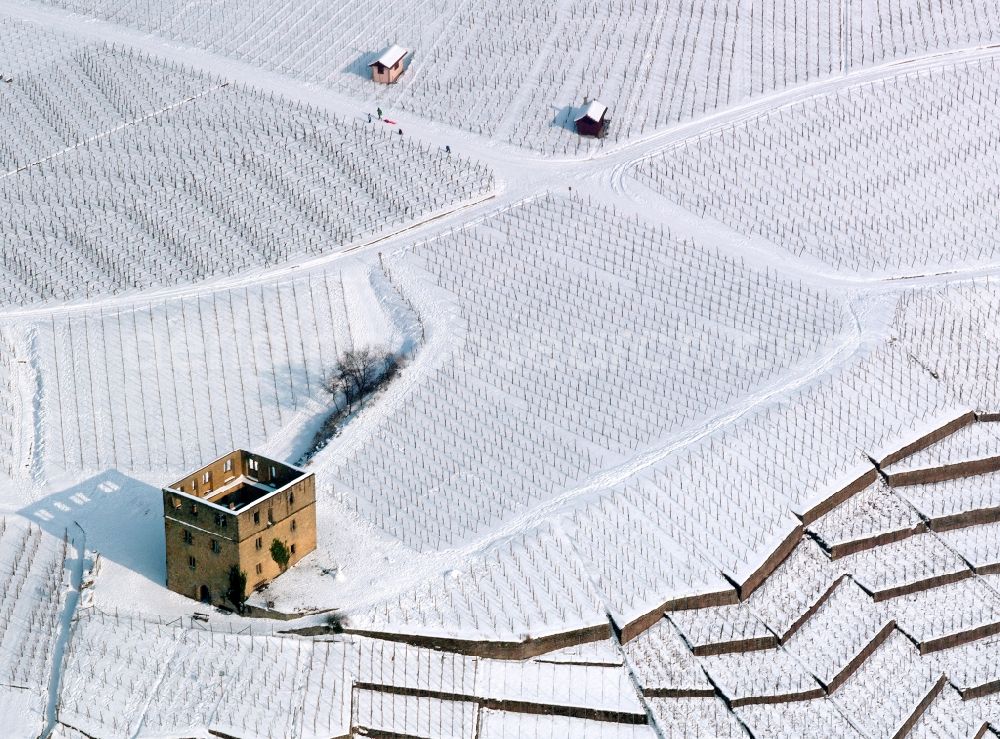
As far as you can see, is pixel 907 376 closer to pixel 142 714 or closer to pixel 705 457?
pixel 705 457

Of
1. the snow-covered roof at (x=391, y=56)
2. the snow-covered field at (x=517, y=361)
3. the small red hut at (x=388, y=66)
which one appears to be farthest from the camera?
the small red hut at (x=388, y=66)

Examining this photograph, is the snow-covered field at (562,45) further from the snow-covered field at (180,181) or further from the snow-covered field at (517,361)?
the snow-covered field at (180,181)

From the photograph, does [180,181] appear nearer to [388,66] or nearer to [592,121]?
[388,66]

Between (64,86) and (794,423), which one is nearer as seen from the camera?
(794,423)

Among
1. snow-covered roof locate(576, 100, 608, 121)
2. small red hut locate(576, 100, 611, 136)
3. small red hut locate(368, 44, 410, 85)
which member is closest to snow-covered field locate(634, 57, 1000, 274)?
small red hut locate(576, 100, 611, 136)

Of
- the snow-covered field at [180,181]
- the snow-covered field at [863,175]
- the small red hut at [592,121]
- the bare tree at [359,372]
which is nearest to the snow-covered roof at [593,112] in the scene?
the small red hut at [592,121]

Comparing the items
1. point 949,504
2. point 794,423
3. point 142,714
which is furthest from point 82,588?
point 949,504
